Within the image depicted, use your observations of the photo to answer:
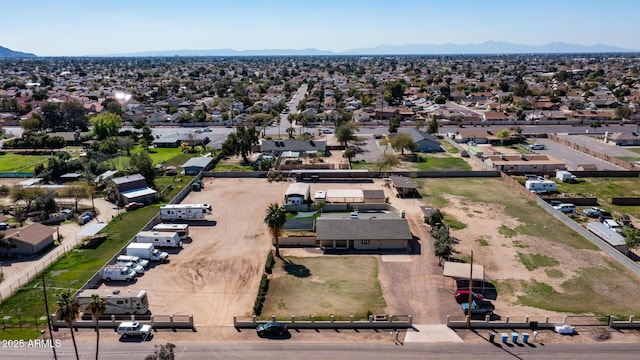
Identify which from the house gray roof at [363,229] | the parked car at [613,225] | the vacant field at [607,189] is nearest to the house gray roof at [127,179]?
the house gray roof at [363,229]

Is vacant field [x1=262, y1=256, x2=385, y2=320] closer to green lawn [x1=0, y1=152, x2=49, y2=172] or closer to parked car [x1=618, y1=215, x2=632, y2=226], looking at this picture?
parked car [x1=618, y1=215, x2=632, y2=226]

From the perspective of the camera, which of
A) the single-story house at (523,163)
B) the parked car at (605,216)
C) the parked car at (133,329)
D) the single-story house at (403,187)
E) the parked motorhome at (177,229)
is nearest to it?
the parked car at (133,329)

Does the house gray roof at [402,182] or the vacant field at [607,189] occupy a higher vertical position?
the house gray roof at [402,182]

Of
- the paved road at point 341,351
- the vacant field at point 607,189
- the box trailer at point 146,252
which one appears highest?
the vacant field at point 607,189

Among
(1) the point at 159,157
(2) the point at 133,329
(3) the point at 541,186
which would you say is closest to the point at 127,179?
(1) the point at 159,157

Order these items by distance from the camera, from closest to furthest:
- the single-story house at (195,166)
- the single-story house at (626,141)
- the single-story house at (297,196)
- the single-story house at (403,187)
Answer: the single-story house at (297,196), the single-story house at (403,187), the single-story house at (195,166), the single-story house at (626,141)

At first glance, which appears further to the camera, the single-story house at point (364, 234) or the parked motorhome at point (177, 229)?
the parked motorhome at point (177, 229)

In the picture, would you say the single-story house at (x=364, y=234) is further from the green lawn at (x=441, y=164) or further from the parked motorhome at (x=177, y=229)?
the green lawn at (x=441, y=164)
